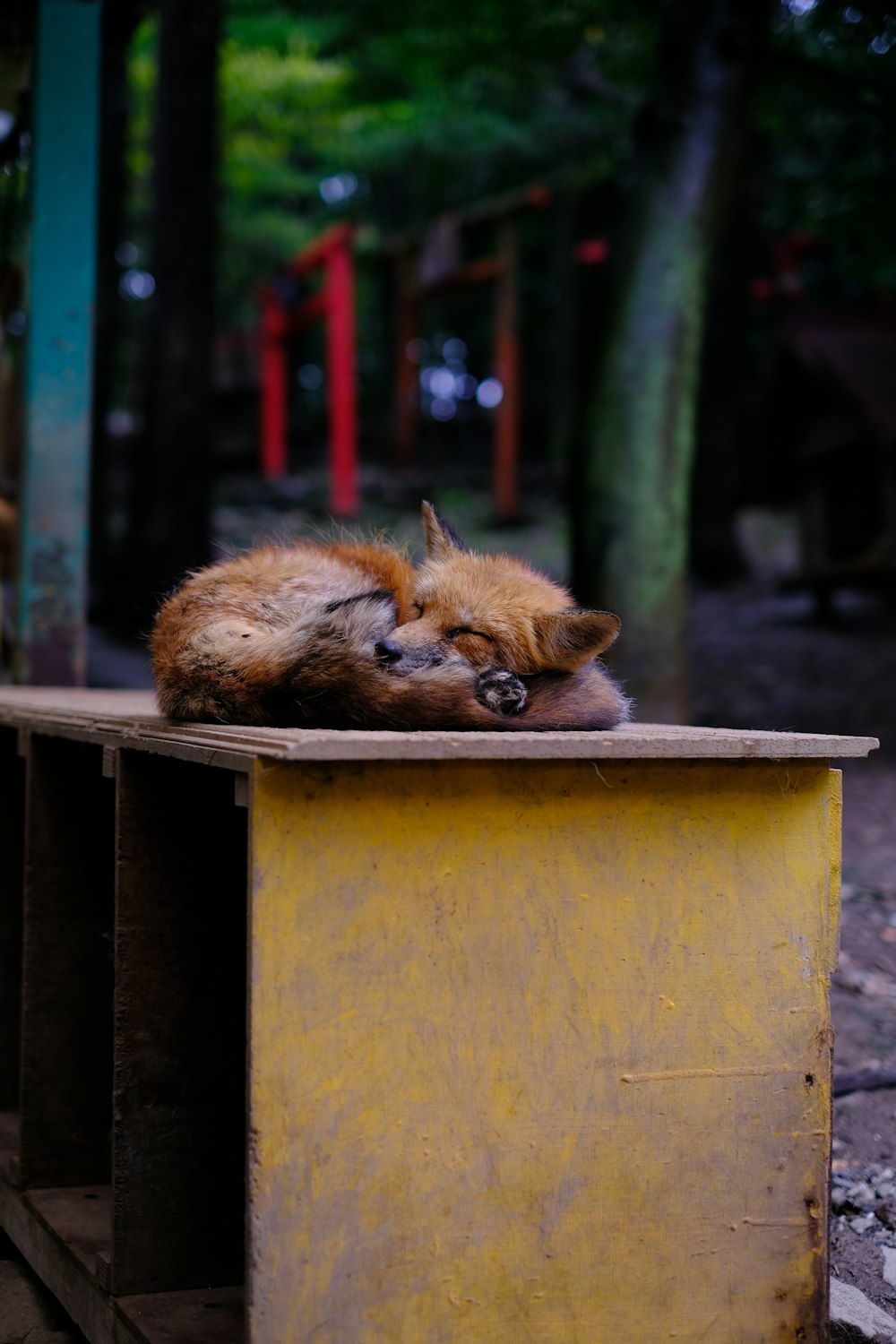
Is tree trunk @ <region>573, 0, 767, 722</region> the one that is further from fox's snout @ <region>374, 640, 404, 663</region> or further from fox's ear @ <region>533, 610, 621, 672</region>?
fox's snout @ <region>374, 640, 404, 663</region>

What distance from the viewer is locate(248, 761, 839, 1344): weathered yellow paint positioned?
213 centimetres

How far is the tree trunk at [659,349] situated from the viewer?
6.73 meters

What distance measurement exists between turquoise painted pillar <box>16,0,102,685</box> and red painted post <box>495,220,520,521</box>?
1044 centimetres

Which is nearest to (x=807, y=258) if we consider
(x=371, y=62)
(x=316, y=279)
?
(x=371, y=62)

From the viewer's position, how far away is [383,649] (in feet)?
8.25

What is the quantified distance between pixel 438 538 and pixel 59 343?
315 centimetres

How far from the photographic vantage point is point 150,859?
8.83ft

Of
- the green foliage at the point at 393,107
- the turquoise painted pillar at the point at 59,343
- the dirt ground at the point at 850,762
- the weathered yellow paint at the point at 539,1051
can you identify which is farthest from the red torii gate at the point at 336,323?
the weathered yellow paint at the point at 539,1051

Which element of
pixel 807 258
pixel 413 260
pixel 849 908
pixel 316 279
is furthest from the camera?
pixel 316 279

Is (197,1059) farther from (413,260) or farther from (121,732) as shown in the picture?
(413,260)

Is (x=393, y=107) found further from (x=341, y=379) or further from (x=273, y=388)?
(x=341, y=379)

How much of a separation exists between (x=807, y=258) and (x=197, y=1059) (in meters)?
20.2

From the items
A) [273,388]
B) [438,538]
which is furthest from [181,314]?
[273,388]

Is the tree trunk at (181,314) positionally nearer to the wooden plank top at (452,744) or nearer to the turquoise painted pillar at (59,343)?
the turquoise painted pillar at (59,343)
